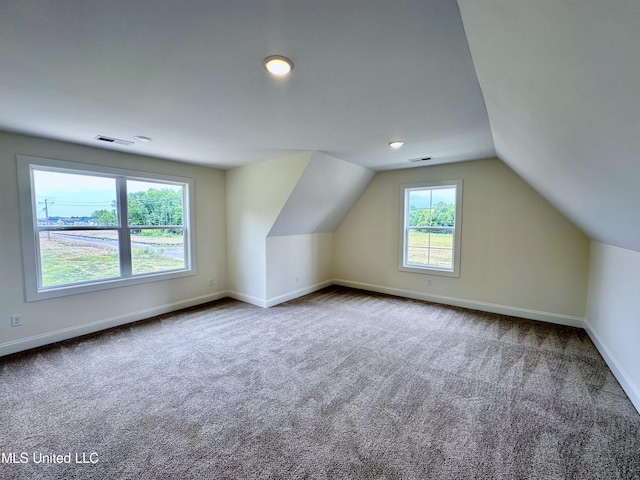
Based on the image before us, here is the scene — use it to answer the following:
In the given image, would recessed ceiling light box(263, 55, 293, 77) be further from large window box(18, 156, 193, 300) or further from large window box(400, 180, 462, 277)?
large window box(400, 180, 462, 277)

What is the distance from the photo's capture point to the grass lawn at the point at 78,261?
314cm

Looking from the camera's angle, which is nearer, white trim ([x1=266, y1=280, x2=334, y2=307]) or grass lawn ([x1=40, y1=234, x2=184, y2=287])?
grass lawn ([x1=40, y1=234, x2=184, y2=287])

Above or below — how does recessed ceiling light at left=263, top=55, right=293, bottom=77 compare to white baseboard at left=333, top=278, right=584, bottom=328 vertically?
above

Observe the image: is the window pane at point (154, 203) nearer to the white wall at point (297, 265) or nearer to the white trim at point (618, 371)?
the white wall at point (297, 265)

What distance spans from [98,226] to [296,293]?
120 inches

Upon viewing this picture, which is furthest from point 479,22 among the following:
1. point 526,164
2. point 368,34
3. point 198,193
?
point 198,193

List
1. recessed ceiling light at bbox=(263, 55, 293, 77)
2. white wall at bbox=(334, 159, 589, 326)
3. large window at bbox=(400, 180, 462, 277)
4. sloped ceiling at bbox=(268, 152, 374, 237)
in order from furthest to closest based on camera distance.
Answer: large window at bbox=(400, 180, 462, 277), sloped ceiling at bbox=(268, 152, 374, 237), white wall at bbox=(334, 159, 589, 326), recessed ceiling light at bbox=(263, 55, 293, 77)

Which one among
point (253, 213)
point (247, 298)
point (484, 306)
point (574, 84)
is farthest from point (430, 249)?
point (574, 84)

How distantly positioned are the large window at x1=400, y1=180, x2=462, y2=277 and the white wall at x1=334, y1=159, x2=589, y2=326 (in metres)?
0.11

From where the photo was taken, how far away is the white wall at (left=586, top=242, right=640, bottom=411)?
2.22 m

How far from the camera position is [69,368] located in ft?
8.55

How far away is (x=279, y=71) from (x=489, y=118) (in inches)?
75.0

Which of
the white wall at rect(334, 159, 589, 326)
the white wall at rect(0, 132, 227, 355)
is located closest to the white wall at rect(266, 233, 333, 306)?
the white wall at rect(0, 132, 227, 355)

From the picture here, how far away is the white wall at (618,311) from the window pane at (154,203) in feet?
17.3
